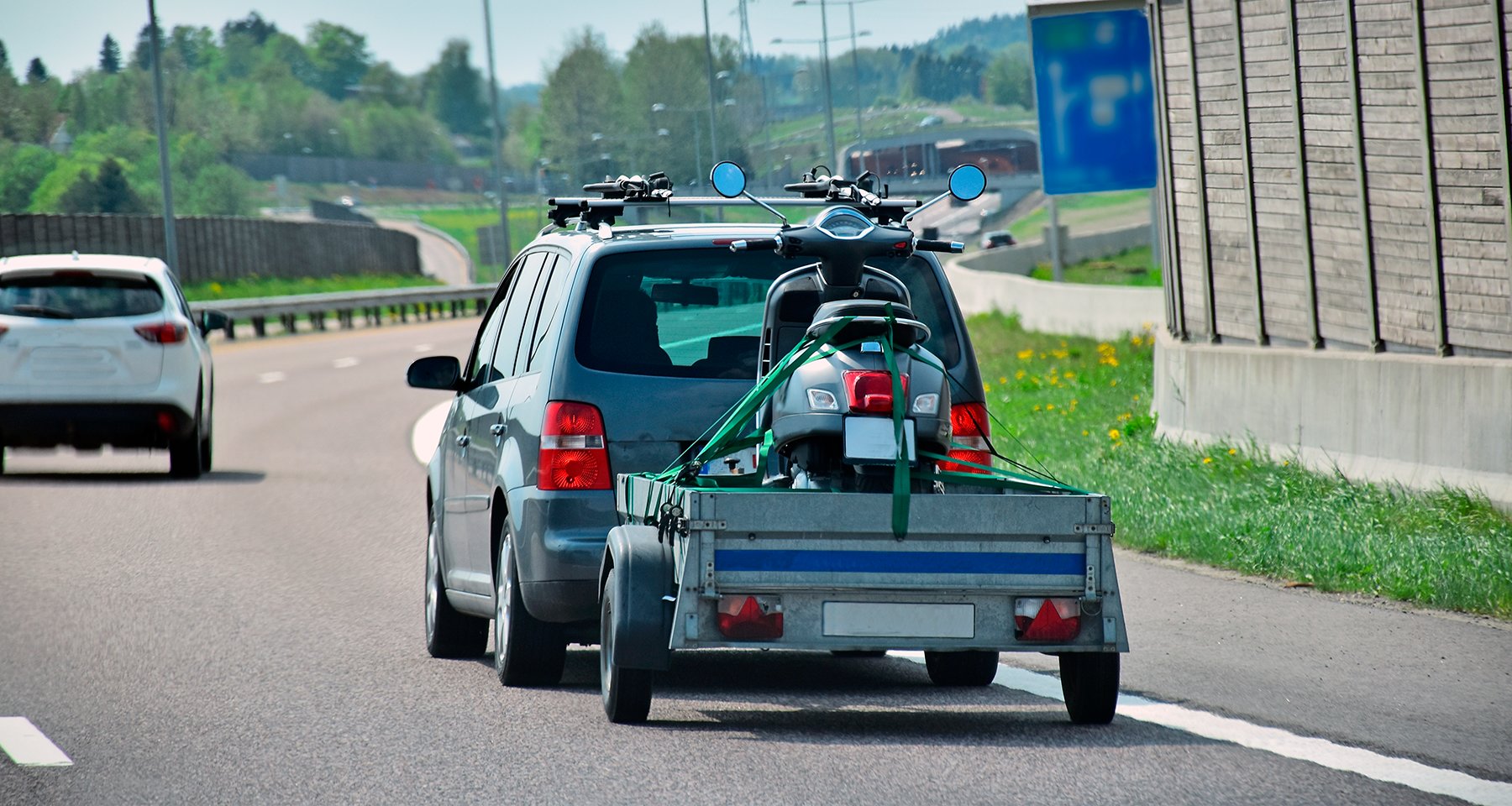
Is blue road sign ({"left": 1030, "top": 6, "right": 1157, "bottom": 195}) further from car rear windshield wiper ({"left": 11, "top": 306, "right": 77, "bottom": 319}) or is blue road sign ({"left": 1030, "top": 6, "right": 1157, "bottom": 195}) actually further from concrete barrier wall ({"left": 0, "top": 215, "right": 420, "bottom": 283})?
concrete barrier wall ({"left": 0, "top": 215, "right": 420, "bottom": 283})

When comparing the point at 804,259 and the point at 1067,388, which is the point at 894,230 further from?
the point at 1067,388

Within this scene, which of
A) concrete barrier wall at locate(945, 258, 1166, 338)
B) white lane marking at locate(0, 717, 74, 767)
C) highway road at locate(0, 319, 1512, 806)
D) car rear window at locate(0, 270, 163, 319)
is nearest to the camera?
highway road at locate(0, 319, 1512, 806)

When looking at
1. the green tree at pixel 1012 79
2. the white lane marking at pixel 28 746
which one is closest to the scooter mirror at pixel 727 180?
the white lane marking at pixel 28 746

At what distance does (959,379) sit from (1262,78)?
8843 mm

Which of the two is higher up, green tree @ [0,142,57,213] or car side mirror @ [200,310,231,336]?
green tree @ [0,142,57,213]

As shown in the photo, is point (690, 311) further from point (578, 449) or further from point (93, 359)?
point (93, 359)

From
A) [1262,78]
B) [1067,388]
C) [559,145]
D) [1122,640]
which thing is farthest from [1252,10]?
[559,145]

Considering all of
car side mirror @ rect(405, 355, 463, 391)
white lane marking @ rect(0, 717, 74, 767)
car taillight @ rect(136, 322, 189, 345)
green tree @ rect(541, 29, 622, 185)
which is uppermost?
green tree @ rect(541, 29, 622, 185)

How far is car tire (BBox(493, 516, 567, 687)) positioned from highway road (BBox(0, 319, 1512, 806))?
0.49ft

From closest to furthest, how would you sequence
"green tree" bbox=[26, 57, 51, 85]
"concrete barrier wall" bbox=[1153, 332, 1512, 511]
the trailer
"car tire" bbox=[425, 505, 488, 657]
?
1. the trailer
2. "car tire" bbox=[425, 505, 488, 657]
3. "concrete barrier wall" bbox=[1153, 332, 1512, 511]
4. "green tree" bbox=[26, 57, 51, 85]

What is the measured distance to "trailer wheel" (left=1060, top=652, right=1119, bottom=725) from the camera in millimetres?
7000

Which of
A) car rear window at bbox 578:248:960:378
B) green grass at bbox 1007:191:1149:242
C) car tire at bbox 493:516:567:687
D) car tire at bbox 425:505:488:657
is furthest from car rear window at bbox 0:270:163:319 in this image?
green grass at bbox 1007:191:1149:242

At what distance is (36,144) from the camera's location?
89.4 meters

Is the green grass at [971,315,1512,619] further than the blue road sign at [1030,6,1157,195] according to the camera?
No
